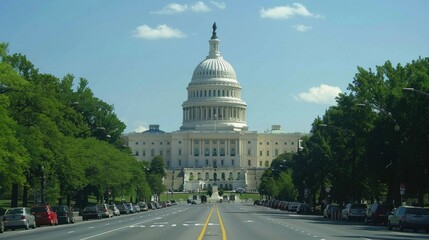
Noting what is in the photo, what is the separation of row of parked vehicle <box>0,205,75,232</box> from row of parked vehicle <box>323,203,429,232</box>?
20.8 metres

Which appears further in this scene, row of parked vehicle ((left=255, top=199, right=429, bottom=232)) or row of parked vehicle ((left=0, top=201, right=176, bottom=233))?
row of parked vehicle ((left=0, top=201, right=176, bottom=233))

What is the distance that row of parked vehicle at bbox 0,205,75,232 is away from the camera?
5134cm

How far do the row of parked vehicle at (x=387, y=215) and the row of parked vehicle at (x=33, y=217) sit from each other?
2076 centimetres

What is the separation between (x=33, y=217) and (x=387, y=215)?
74.1ft

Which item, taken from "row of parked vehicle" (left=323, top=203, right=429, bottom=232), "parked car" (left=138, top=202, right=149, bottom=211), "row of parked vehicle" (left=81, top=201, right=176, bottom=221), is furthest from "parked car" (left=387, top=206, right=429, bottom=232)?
"parked car" (left=138, top=202, right=149, bottom=211)

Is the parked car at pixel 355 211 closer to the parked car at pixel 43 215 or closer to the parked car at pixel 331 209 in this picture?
the parked car at pixel 331 209

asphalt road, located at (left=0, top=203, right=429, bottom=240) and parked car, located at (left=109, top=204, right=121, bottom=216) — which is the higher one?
parked car, located at (left=109, top=204, right=121, bottom=216)

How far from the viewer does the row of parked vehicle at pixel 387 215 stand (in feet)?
153

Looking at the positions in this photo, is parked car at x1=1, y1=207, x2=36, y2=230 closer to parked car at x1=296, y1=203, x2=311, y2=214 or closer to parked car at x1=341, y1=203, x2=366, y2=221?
parked car at x1=341, y1=203, x2=366, y2=221

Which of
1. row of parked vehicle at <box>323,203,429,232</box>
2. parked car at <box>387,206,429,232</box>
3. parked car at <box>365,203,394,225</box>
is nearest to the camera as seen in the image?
parked car at <box>387,206,429,232</box>

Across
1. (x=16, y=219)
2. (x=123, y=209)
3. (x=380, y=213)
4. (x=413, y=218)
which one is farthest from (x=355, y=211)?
(x=123, y=209)

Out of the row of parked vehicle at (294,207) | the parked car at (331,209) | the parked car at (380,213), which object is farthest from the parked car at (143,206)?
the parked car at (380,213)

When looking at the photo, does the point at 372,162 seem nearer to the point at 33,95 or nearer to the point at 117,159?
the point at 33,95

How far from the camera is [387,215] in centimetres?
5803
